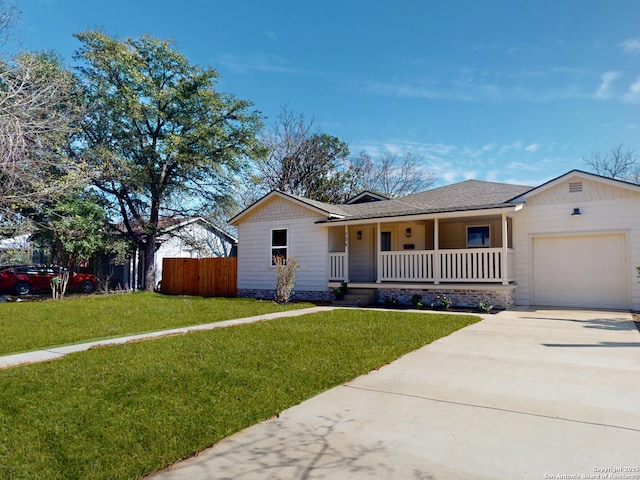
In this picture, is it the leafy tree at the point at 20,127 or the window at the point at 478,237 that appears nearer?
the leafy tree at the point at 20,127

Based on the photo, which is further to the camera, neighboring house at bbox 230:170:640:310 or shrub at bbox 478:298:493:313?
neighboring house at bbox 230:170:640:310

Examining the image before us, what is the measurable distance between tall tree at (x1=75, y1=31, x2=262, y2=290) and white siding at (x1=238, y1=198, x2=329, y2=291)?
4.82 meters

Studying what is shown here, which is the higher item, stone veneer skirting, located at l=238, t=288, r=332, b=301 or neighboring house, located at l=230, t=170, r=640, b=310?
neighboring house, located at l=230, t=170, r=640, b=310

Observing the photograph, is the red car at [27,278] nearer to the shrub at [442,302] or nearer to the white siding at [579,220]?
the shrub at [442,302]

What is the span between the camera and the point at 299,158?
2928cm

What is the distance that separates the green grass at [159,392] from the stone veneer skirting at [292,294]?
23.1ft

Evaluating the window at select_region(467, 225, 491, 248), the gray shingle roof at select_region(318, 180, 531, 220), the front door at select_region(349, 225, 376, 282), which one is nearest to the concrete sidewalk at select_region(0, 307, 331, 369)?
the gray shingle roof at select_region(318, 180, 531, 220)

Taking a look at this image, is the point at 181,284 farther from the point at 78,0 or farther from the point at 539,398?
→ the point at 539,398

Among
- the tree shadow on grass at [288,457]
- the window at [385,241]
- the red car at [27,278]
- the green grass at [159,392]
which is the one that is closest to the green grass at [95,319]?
the green grass at [159,392]

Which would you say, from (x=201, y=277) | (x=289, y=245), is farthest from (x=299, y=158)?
(x=289, y=245)

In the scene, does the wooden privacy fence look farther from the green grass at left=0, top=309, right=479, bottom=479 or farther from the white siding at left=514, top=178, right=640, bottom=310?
the white siding at left=514, top=178, right=640, bottom=310

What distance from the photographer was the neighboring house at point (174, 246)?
2170 centimetres

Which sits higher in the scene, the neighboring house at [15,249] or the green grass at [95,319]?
the neighboring house at [15,249]

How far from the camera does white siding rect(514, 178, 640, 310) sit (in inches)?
431
